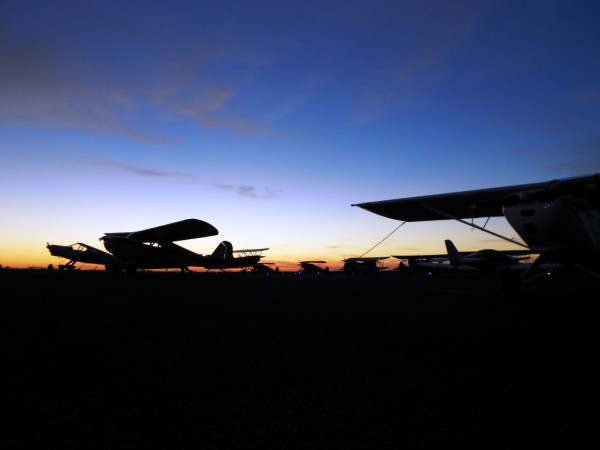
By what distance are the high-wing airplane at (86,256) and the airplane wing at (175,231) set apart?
2.46 metres

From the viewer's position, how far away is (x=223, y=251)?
104ft

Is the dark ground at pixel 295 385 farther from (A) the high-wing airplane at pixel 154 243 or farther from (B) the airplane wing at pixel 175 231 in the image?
(A) the high-wing airplane at pixel 154 243

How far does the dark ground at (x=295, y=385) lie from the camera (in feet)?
4.52

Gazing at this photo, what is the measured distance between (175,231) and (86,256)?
13743 mm

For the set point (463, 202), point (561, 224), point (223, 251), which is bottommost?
point (561, 224)

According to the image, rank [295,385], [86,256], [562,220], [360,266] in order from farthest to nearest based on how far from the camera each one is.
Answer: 1. [360,266]
2. [86,256]
3. [562,220]
4. [295,385]

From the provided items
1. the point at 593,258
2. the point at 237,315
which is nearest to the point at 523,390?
the point at 237,315

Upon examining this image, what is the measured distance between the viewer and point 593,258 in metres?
7.15

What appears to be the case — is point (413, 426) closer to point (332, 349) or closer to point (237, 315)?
point (332, 349)

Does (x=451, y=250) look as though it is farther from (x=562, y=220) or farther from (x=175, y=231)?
(x=562, y=220)

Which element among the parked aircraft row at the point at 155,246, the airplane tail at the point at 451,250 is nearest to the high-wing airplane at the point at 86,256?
the parked aircraft row at the point at 155,246

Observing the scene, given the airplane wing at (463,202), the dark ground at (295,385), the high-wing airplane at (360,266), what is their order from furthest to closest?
1. the high-wing airplane at (360,266)
2. the airplane wing at (463,202)
3. the dark ground at (295,385)

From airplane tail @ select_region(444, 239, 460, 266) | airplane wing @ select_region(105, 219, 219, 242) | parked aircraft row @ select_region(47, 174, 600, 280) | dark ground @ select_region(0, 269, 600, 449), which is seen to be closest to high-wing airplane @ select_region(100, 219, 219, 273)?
airplane wing @ select_region(105, 219, 219, 242)

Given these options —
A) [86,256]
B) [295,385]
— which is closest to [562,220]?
[295,385]
